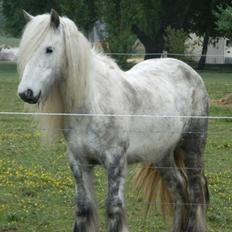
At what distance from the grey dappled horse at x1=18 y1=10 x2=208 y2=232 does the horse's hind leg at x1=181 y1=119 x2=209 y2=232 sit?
0.19ft

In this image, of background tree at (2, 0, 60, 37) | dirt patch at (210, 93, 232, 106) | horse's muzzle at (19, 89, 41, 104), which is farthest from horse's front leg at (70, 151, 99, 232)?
background tree at (2, 0, 60, 37)

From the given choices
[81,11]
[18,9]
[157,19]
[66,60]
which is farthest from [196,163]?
[18,9]

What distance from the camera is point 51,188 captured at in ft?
28.6

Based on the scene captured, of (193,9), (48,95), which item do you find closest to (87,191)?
(48,95)

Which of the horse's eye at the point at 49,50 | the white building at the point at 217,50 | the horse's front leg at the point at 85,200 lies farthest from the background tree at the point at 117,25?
the horse's eye at the point at 49,50

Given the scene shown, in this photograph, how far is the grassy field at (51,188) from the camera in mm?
7355

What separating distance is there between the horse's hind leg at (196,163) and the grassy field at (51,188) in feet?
1.40

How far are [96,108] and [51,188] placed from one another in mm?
3042

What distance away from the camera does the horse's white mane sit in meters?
5.69

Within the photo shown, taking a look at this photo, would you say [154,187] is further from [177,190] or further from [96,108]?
[96,108]

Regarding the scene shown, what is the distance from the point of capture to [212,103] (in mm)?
19812

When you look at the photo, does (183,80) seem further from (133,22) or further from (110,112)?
(133,22)

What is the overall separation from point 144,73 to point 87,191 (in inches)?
53.5

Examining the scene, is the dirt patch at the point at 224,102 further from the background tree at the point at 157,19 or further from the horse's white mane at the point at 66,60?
the background tree at the point at 157,19
